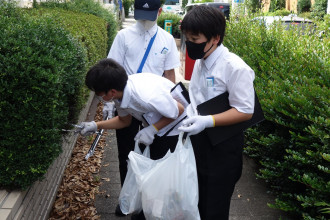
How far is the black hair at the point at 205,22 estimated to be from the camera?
2.22m

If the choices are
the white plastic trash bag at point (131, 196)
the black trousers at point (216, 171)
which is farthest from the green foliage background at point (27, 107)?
the black trousers at point (216, 171)

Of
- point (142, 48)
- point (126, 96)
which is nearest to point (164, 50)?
point (142, 48)

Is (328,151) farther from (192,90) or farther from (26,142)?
(26,142)

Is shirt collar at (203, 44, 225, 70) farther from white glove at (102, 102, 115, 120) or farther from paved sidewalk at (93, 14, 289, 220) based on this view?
paved sidewalk at (93, 14, 289, 220)

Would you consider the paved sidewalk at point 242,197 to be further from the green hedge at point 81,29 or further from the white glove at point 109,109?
the green hedge at point 81,29

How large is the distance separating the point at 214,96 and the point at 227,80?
0.45ft

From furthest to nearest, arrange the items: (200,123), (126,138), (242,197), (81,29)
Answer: (81,29), (242,197), (126,138), (200,123)

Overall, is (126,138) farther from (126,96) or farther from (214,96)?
(214,96)

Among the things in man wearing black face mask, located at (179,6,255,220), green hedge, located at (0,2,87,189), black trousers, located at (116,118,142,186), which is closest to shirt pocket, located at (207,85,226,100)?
man wearing black face mask, located at (179,6,255,220)

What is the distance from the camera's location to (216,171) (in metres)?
2.44

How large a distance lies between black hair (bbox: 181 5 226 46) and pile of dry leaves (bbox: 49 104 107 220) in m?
2.20

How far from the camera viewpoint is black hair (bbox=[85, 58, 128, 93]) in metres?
2.54

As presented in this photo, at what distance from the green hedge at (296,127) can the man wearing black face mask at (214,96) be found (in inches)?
35.1

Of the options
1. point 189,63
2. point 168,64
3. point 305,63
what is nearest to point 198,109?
point 168,64
